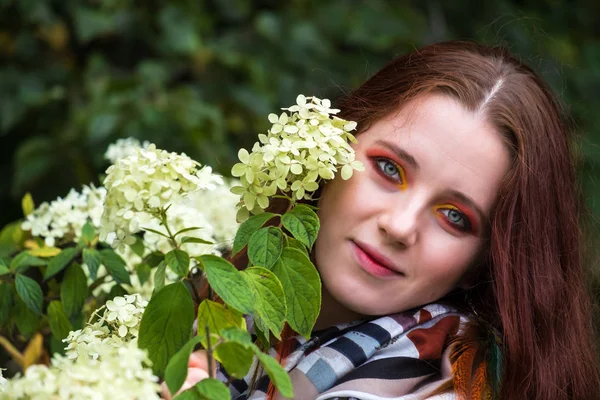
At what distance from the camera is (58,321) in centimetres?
111

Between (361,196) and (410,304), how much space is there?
0.58ft

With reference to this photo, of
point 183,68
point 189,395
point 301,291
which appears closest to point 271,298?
point 301,291

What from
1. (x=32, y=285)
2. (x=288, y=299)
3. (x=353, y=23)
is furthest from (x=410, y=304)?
(x=353, y=23)

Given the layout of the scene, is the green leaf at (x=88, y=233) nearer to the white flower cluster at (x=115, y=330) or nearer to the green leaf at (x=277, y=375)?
the white flower cluster at (x=115, y=330)

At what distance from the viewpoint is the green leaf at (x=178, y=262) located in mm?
871

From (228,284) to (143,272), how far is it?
1.30 ft

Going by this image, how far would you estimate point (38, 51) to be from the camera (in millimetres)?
2572

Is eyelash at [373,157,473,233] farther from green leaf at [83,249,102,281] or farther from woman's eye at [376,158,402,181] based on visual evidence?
green leaf at [83,249,102,281]

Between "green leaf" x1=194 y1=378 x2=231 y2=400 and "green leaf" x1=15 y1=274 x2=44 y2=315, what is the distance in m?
0.42

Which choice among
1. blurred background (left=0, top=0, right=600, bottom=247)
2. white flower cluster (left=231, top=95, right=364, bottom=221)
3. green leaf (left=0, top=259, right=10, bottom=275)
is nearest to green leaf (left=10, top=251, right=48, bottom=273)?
green leaf (left=0, top=259, right=10, bottom=275)

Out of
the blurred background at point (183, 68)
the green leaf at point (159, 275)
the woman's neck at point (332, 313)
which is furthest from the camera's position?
the blurred background at point (183, 68)

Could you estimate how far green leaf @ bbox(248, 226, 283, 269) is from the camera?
913mm

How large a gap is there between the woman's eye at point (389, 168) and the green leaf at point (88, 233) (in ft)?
1.43

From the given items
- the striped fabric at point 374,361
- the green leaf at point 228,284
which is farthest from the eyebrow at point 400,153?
the green leaf at point 228,284
